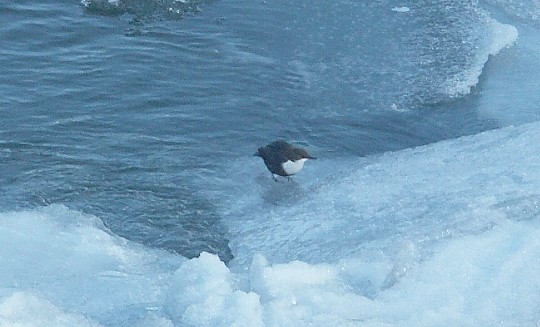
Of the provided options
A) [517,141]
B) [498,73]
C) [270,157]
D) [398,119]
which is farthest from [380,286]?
[498,73]

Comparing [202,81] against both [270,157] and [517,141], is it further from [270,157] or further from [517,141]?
[517,141]

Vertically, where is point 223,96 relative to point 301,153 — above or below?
below

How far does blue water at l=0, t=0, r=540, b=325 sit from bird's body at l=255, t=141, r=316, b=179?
178mm

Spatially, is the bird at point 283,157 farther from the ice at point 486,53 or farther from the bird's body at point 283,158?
the ice at point 486,53

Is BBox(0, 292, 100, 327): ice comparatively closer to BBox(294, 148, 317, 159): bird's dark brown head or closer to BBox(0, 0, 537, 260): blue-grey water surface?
BBox(0, 0, 537, 260): blue-grey water surface

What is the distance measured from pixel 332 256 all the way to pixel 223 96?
3.20 m

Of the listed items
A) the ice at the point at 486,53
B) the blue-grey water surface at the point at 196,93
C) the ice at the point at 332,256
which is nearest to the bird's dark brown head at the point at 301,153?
the ice at the point at 332,256

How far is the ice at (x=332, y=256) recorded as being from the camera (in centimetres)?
443

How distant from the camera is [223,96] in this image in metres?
8.42

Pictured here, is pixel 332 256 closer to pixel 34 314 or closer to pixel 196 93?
pixel 34 314

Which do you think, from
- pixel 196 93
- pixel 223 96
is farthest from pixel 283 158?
pixel 196 93

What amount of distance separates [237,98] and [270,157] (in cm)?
160

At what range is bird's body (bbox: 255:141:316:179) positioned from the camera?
6770mm

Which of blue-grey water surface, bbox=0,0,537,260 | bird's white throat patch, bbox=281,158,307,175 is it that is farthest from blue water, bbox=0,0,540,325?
bird's white throat patch, bbox=281,158,307,175
